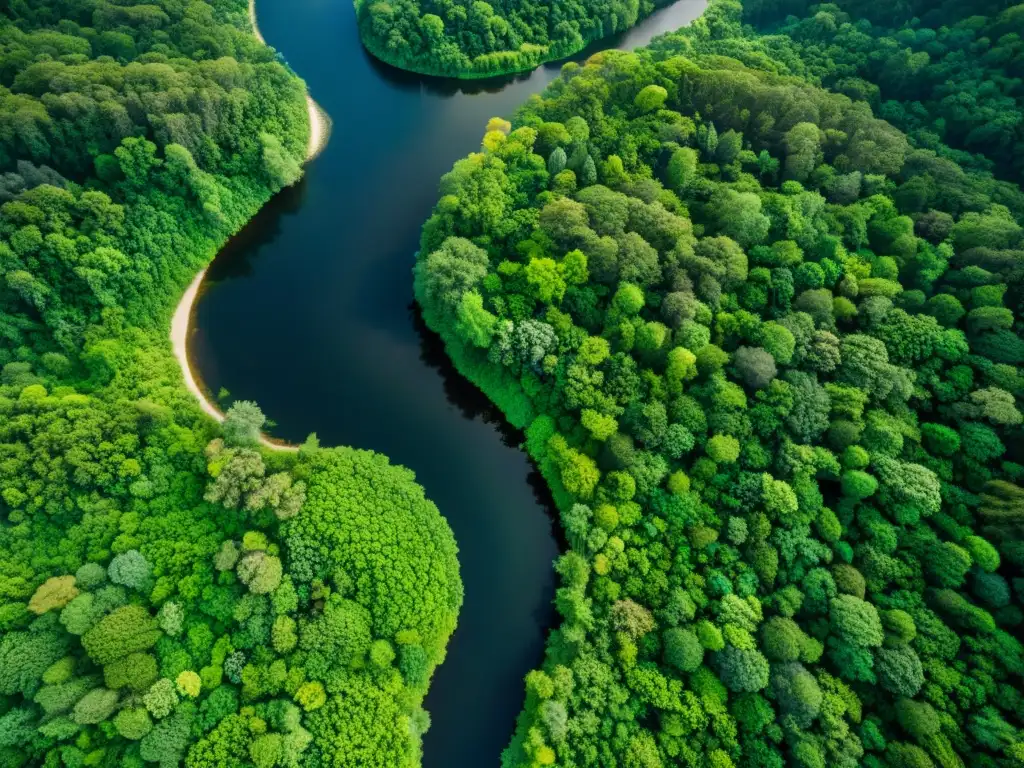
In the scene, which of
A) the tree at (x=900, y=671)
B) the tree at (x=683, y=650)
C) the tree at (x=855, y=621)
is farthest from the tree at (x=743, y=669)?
the tree at (x=900, y=671)

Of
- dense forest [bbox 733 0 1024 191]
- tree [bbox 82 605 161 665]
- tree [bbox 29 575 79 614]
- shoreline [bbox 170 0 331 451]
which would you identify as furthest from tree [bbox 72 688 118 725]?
dense forest [bbox 733 0 1024 191]

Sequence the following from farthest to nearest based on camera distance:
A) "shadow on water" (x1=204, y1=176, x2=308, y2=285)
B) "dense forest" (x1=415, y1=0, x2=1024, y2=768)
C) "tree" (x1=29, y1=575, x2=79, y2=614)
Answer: "shadow on water" (x1=204, y1=176, x2=308, y2=285) < "dense forest" (x1=415, y1=0, x2=1024, y2=768) < "tree" (x1=29, y1=575, x2=79, y2=614)

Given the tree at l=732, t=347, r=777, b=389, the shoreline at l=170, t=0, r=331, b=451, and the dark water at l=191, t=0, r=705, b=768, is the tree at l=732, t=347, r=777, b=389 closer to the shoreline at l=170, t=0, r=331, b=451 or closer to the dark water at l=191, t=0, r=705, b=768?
the dark water at l=191, t=0, r=705, b=768

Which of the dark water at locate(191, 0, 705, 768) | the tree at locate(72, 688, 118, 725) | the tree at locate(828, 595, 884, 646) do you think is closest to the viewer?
the tree at locate(72, 688, 118, 725)

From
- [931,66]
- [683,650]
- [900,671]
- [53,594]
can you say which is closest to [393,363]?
[53,594]

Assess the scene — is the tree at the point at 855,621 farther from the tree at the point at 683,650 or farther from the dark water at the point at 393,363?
the dark water at the point at 393,363

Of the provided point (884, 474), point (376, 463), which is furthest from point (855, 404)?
point (376, 463)

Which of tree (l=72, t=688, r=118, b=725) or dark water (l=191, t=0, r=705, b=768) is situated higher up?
dark water (l=191, t=0, r=705, b=768)

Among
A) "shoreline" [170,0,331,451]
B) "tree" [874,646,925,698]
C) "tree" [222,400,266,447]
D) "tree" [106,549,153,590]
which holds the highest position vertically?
"tree" [874,646,925,698]
